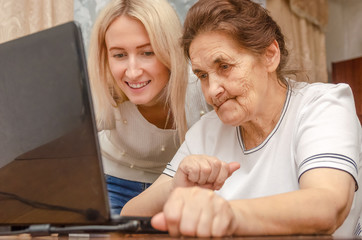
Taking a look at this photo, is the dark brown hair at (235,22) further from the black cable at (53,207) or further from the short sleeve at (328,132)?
the black cable at (53,207)

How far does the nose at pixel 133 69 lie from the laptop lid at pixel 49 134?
28.8 inches

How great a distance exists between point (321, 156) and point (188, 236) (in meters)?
0.39

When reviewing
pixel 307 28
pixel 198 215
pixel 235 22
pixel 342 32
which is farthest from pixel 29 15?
pixel 342 32

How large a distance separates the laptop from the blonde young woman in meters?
0.75

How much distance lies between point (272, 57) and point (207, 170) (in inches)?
18.0

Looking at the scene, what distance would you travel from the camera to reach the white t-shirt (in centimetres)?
87

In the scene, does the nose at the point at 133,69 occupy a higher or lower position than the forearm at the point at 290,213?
higher

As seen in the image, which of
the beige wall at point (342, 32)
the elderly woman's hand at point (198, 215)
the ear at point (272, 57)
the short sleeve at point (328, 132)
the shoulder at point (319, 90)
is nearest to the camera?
the elderly woman's hand at point (198, 215)

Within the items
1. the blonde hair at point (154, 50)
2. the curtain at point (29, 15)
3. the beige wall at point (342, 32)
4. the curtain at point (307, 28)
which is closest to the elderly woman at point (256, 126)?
the blonde hair at point (154, 50)

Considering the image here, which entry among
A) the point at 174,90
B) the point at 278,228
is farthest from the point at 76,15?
the point at 278,228

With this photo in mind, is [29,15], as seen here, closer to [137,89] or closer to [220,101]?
[137,89]

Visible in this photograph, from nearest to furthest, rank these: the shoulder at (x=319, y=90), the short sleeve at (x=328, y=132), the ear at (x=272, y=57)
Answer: the short sleeve at (x=328, y=132) → the shoulder at (x=319, y=90) → the ear at (x=272, y=57)

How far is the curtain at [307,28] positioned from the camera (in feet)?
9.16

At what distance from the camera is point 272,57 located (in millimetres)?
1146
